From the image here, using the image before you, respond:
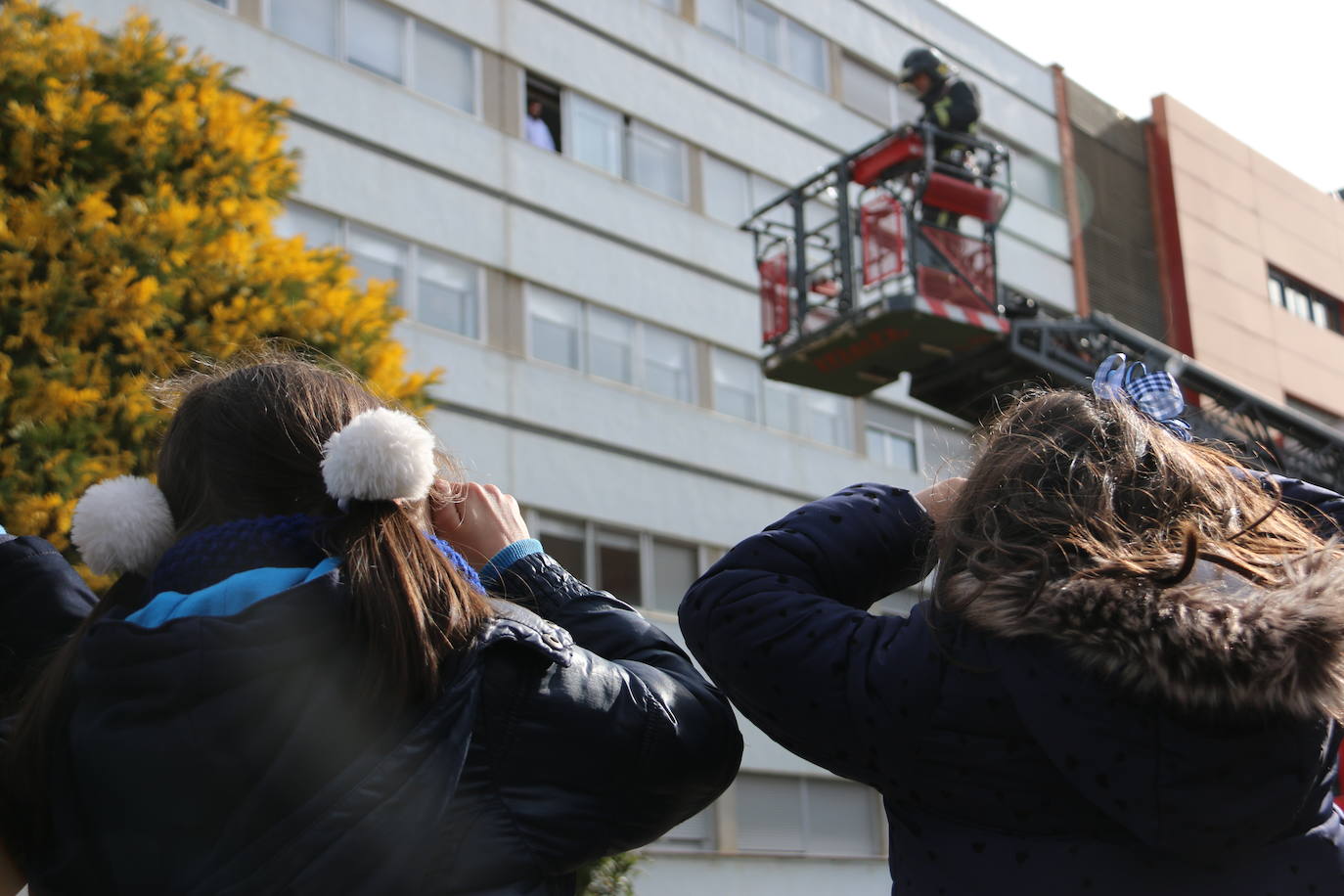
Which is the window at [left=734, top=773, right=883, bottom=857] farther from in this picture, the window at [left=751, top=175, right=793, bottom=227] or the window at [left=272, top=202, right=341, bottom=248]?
the window at [left=272, top=202, right=341, bottom=248]

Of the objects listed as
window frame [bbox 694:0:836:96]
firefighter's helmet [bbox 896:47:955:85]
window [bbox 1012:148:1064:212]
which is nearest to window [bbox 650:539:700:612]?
firefighter's helmet [bbox 896:47:955:85]

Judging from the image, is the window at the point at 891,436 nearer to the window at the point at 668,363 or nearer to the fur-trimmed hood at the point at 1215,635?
the window at the point at 668,363

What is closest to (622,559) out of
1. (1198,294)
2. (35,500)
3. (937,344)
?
(937,344)

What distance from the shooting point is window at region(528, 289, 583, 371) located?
17047mm

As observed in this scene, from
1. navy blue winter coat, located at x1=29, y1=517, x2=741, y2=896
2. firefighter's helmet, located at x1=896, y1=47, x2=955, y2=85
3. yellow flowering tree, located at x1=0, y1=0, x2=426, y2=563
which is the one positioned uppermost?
firefighter's helmet, located at x1=896, y1=47, x2=955, y2=85

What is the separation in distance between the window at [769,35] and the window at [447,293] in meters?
5.75

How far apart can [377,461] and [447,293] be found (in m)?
14.6

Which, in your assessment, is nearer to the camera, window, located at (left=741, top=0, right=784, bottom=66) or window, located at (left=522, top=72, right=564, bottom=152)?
window, located at (left=522, top=72, right=564, bottom=152)

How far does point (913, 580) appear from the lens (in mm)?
2152

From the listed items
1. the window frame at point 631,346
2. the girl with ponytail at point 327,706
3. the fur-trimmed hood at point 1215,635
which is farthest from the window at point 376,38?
the fur-trimmed hood at point 1215,635

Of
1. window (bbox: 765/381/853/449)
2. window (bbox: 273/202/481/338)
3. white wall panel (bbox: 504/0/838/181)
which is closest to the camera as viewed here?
window (bbox: 273/202/481/338)

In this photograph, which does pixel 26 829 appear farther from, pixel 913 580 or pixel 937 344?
pixel 937 344

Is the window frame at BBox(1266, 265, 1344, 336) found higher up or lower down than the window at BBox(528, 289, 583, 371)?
higher up

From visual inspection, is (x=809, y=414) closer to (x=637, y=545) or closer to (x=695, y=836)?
(x=637, y=545)
